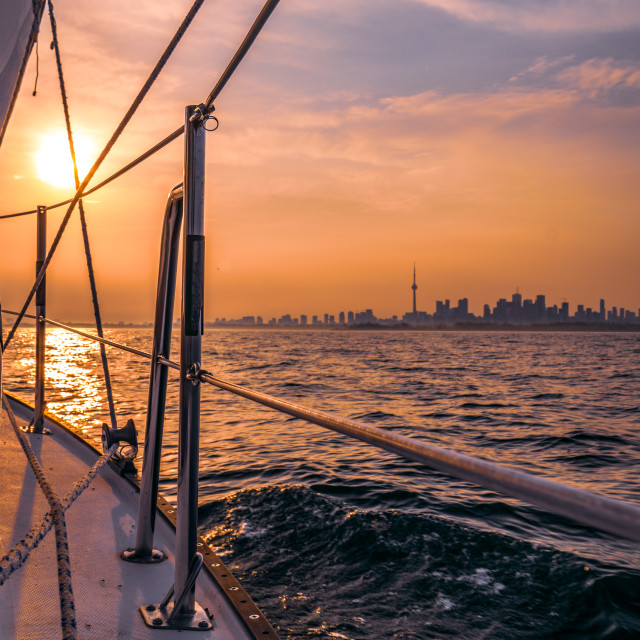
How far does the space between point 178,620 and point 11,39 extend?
2164 mm

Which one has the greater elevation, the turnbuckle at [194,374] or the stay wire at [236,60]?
the stay wire at [236,60]

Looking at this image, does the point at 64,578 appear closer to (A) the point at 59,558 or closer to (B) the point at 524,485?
(A) the point at 59,558

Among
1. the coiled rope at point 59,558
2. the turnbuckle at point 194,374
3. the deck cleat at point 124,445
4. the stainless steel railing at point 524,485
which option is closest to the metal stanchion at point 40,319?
the deck cleat at point 124,445

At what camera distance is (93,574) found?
2.10 metres

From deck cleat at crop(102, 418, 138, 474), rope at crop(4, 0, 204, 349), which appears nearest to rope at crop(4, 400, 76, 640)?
deck cleat at crop(102, 418, 138, 474)

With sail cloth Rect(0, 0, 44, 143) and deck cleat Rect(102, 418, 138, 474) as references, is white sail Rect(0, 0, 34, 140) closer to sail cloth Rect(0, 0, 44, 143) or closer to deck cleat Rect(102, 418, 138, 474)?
sail cloth Rect(0, 0, 44, 143)

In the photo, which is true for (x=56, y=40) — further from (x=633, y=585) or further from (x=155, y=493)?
(x=633, y=585)

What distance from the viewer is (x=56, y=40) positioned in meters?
3.33

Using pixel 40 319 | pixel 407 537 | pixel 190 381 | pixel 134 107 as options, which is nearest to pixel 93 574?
pixel 190 381

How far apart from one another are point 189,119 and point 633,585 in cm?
485

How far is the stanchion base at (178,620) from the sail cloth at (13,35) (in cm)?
199

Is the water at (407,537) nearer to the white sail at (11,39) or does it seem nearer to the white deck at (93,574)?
the white deck at (93,574)

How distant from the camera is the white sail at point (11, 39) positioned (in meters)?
2.01

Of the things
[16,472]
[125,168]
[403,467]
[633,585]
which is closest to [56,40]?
[125,168]
